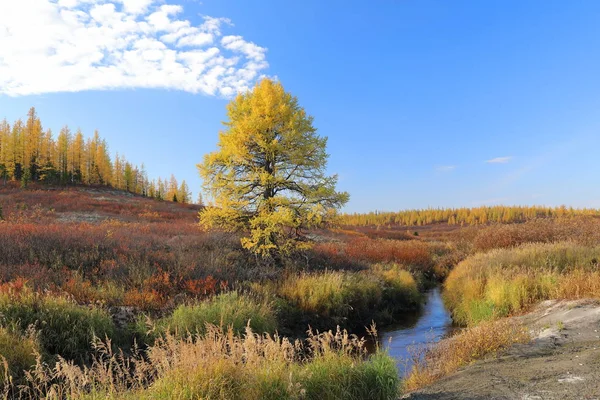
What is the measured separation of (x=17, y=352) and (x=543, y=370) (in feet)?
26.5

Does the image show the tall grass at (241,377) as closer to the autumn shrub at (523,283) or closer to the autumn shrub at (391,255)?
the autumn shrub at (523,283)

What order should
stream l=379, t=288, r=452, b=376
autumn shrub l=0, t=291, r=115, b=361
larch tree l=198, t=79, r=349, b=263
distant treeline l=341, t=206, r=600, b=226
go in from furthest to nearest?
1. distant treeline l=341, t=206, r=600, b=226
2. larch tree l=198, t=79, r=349, b=263
3. stream l=379, t=288, r=452, b=376
4. autumn shrub l=0, t=291, r=115, b=361

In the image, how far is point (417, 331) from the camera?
1157 cm

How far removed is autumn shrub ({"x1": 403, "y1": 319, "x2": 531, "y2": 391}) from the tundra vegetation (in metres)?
0.03

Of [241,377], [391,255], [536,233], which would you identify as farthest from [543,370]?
[536,233]

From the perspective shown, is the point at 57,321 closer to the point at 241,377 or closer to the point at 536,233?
the point at 241,377

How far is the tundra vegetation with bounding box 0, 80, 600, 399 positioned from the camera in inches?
187

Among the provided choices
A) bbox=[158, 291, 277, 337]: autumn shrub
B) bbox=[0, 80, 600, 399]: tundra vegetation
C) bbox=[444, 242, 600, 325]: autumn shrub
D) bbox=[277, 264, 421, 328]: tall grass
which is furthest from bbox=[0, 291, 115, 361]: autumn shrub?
bbox=[444, 242, 600, 325]: autumn shrub

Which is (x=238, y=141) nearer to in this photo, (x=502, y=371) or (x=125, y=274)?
(x=125, y=274)

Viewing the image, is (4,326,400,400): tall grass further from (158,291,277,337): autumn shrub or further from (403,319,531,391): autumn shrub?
(158,291,277,337): autumn shrub

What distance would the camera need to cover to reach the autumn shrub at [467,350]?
6.39m

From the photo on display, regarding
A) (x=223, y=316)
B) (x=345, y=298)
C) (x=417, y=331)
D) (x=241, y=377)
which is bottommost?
(x=417, y=331)

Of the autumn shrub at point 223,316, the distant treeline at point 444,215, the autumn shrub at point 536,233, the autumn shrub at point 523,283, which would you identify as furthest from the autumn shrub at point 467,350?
the distant treeline at point 444,215

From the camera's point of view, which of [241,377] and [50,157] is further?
[50,157]
